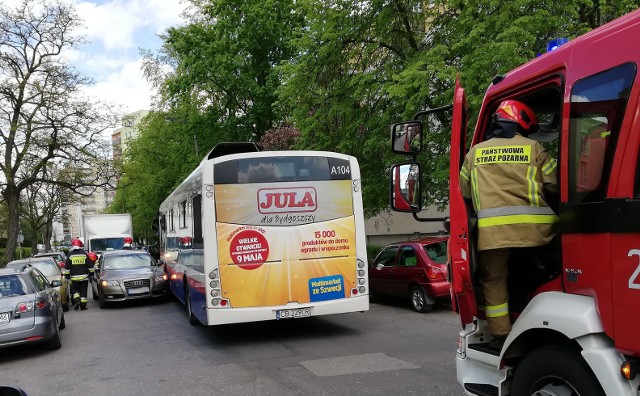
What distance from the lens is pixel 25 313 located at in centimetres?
852

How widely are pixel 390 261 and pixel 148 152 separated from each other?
1201 inches

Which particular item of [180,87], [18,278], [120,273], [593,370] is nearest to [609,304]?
[593,370]

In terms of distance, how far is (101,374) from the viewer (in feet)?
23.6

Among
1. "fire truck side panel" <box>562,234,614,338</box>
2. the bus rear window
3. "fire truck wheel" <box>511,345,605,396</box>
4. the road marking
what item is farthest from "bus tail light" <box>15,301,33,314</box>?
"fire truck side panel" <box>562,234,614,338</box>

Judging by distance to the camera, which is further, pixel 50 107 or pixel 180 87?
pixel 50 107

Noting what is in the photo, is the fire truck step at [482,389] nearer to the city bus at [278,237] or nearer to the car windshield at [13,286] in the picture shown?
the city bus at [278,237]

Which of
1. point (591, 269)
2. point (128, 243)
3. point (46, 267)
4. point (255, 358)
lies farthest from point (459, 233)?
point (128, 243)

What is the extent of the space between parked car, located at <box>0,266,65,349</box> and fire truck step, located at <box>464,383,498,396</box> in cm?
727

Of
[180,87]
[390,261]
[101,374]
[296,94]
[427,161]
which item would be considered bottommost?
[101,374]

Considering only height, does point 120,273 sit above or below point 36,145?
below

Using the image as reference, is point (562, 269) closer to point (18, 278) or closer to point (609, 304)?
point (609, 304)

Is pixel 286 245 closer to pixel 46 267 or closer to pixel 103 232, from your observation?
pixel 46 267

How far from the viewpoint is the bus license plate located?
328 inches

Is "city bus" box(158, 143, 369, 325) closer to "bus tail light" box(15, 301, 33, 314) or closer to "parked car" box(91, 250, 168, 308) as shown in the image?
"bus tail light" box(15, 301, 33, 314)
